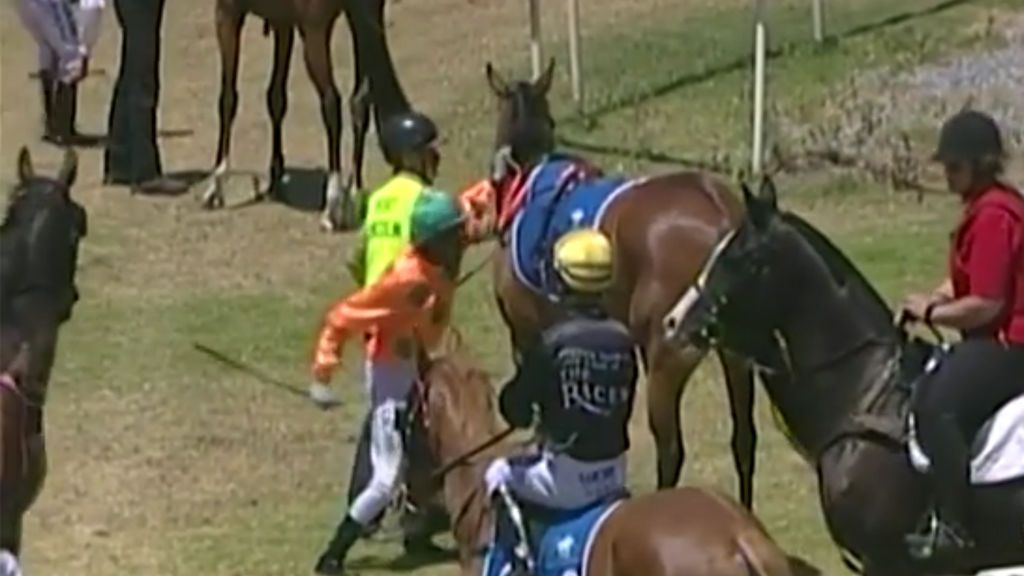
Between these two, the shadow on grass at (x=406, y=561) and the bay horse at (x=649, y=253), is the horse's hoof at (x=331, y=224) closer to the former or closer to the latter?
the bay horse at (x=649, y=253)

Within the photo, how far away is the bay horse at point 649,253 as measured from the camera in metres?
12.6

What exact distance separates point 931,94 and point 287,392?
329 inches

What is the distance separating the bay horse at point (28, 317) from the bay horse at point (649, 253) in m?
3.54

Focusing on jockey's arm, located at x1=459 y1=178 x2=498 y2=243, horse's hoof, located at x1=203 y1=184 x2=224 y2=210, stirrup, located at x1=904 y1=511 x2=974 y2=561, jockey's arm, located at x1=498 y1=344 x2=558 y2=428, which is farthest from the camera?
horse's hoof, located at x1=203 y1=184 x2=224 y2=210

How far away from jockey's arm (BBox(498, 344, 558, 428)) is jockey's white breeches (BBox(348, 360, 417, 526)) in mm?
2912

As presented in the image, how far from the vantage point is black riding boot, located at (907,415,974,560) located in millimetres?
9789

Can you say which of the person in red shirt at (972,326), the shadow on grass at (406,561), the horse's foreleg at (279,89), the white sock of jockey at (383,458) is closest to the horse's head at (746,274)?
the person in red shirt at (972,326)

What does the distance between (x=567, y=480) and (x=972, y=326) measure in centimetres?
210

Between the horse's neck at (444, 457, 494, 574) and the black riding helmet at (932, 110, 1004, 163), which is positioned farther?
the black riding helmet at (932, 110, 1004, 163)

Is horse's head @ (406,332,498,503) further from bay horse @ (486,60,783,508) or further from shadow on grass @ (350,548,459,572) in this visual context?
bay horse @ (486,60,783,508)

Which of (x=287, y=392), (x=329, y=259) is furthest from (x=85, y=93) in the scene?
(x=287, y=392)

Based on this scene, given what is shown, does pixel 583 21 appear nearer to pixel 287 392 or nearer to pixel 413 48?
pixel 413 48

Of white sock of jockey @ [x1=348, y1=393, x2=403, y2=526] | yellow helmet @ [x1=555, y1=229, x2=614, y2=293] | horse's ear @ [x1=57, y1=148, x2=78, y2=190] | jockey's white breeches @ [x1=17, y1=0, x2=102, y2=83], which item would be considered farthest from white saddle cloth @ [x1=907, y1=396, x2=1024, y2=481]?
jockey's white breeches @ [x1=17, y1=0, x2=102, y2=83]

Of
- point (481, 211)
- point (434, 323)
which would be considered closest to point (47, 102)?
point (481, 211)
